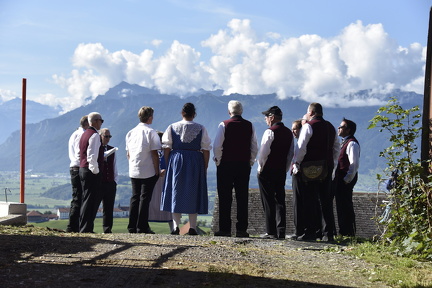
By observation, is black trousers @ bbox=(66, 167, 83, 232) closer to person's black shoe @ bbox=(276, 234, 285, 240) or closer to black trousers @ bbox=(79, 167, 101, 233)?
black trousers @ bbox=(79, 167, 101, 233)

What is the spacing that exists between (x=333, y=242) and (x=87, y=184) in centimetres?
400

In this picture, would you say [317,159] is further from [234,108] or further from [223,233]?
[223,233]

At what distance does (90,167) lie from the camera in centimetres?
1172

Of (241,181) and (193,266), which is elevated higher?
(241,181)

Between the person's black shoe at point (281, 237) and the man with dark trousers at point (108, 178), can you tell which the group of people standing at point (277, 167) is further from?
the man with dark trousers at point (108, 178)

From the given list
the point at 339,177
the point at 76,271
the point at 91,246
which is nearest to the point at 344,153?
the point at 339,177

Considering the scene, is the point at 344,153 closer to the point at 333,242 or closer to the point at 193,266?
the point at 333,242

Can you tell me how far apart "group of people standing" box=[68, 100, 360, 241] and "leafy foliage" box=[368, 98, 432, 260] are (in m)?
1.69

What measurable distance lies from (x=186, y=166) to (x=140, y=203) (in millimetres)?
991

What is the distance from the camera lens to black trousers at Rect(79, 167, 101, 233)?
1190 cm

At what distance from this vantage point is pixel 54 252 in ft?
26.9

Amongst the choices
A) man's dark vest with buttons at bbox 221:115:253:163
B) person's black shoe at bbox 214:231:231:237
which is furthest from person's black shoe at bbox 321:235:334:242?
man's dark vest with buttons at bbox 221:115:253:163

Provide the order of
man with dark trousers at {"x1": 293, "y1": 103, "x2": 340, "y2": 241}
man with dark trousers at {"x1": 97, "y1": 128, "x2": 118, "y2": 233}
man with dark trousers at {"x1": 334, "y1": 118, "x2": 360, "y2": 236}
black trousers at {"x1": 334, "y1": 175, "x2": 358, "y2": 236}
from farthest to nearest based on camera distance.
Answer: man with dark trousers at {"x1": 97, "y1": 128, "x2": 118, "y2": 233}, black trousers at {"x1": 334, "y1": 175, "x2": 358, "y2": 236}, man with dark trousers at {"x1": 334, "y1": 118, "x2": 360, "y2": 236}, man with dark trousers at {"x1": 293, "y1": 103, "x2": 340, "y2": 241}

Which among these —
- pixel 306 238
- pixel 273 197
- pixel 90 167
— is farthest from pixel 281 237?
pixel 90 167
